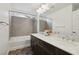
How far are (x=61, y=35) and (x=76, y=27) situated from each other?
0.26 metres

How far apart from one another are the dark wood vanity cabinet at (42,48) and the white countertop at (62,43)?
0.18 feet

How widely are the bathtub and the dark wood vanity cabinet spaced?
0.28ft

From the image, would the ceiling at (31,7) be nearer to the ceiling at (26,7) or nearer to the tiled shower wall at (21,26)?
the ceiling at (26,7)

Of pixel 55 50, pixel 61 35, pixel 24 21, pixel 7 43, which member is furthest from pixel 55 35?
pixel 7 43

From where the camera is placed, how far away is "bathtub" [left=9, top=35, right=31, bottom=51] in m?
1.51

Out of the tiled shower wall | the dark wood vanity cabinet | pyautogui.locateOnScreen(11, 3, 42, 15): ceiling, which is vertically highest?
pyautogui.locateOnScreen(11, 3, 42, 15): ceiling

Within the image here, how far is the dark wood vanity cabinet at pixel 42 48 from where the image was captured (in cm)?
141

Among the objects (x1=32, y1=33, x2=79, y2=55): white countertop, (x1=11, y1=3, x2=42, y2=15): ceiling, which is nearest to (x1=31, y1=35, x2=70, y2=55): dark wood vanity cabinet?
(x1=32, y1=33, x2=79, y2=55): white countertop

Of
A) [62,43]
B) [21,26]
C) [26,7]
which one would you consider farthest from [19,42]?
[62,43]

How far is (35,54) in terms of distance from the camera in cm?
153

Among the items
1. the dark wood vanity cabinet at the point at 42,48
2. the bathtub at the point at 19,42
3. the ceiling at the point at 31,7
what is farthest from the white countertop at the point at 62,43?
the ceiling at the point at 31,7

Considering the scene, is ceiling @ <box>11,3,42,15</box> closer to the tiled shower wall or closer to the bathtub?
A: the tiled shower wall
